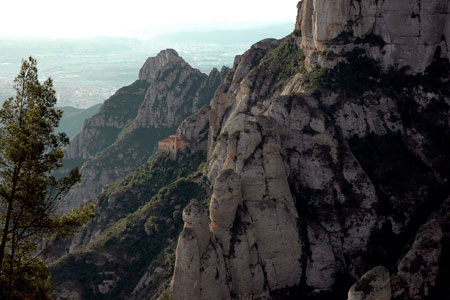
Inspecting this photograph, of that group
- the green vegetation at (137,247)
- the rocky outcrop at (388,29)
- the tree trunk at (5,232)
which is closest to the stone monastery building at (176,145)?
the green vegetation at (137,247)

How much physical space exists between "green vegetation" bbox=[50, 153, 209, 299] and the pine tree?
3143 cm

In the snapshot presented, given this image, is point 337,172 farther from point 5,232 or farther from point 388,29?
point 5,232

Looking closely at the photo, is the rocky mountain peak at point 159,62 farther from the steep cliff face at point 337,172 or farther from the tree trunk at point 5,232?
the tree trunk at point 5,232

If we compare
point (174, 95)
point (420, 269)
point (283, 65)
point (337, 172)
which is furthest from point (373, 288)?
point (174, 95)

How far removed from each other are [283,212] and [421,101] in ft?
91.3

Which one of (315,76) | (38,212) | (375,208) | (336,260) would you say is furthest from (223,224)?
(315,76)

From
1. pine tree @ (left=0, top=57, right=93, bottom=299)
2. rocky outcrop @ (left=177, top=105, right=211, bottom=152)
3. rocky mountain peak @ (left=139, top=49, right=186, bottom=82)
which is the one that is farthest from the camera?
rocky mountain peak @ (left=139, top=49, right=186, bottom=82)

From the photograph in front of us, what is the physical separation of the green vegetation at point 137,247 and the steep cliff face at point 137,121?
178 feet

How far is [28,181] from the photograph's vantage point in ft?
80.6

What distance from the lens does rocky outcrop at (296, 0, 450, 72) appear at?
61250 millimetres

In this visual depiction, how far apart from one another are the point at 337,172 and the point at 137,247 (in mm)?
38443

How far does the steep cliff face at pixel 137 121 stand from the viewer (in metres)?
145

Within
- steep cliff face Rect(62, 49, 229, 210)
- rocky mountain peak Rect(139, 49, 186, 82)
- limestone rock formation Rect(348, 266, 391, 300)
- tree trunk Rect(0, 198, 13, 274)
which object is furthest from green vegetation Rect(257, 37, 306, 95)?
rocky mountain peak Rect(139, 49, 186, 82)

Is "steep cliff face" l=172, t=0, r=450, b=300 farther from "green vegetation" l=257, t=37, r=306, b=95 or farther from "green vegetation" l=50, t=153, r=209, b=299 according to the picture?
"green vegetation" l=50, t=153, r=209, b=299
